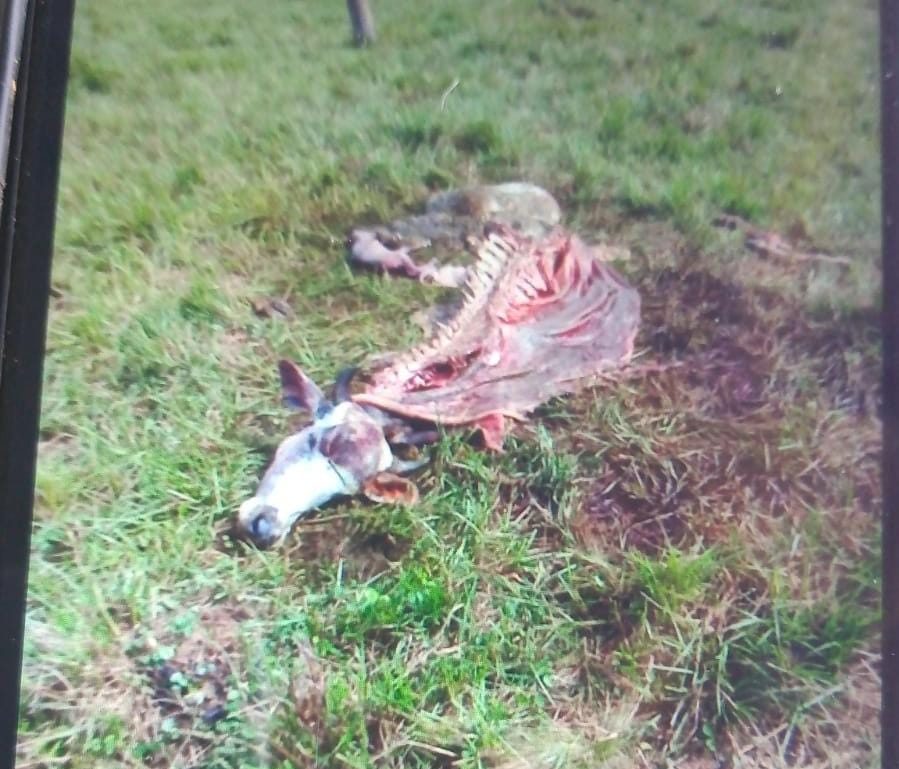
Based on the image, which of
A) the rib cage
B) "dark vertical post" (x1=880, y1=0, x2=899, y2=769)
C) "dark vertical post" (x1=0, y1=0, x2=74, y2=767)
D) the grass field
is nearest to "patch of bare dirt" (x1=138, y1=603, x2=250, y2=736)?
the grass field

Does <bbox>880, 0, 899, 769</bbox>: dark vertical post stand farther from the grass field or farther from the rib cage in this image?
the rib cage

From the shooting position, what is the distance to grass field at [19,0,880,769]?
30.4 inches

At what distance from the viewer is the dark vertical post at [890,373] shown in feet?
2.56

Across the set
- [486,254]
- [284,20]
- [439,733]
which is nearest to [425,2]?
[284,20]

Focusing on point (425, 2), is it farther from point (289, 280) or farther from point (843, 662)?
point (843, 662)

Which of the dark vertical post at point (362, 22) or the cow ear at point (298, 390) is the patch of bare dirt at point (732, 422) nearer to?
the cow ear at point (298, 390)

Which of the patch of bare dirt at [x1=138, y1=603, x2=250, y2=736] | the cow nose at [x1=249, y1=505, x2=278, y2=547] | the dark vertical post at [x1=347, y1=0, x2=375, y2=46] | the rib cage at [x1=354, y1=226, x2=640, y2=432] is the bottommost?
the patch of bare dirt at [x1=138, y1=603, x2=250, y2=736]

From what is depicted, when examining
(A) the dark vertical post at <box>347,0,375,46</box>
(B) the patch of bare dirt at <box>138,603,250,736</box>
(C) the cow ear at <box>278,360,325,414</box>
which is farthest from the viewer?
(A) the dark vertical post at <box>347,0,375,46</box>

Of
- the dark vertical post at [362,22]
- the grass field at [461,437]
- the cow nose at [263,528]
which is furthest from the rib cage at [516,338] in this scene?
the dark vertical post at [362,22]

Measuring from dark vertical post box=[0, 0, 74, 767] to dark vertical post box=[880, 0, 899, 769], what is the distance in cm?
72

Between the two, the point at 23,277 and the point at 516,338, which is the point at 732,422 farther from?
the point at 23,277

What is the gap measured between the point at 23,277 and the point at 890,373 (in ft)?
2.60

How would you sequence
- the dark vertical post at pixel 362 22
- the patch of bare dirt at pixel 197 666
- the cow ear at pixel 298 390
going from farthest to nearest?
the dark vertical post at pixel 362 22
the cow ear at pixel 298 390
the patch of bare dirt at pixel 197 666

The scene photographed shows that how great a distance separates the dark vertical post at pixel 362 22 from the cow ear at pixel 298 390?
354mm
